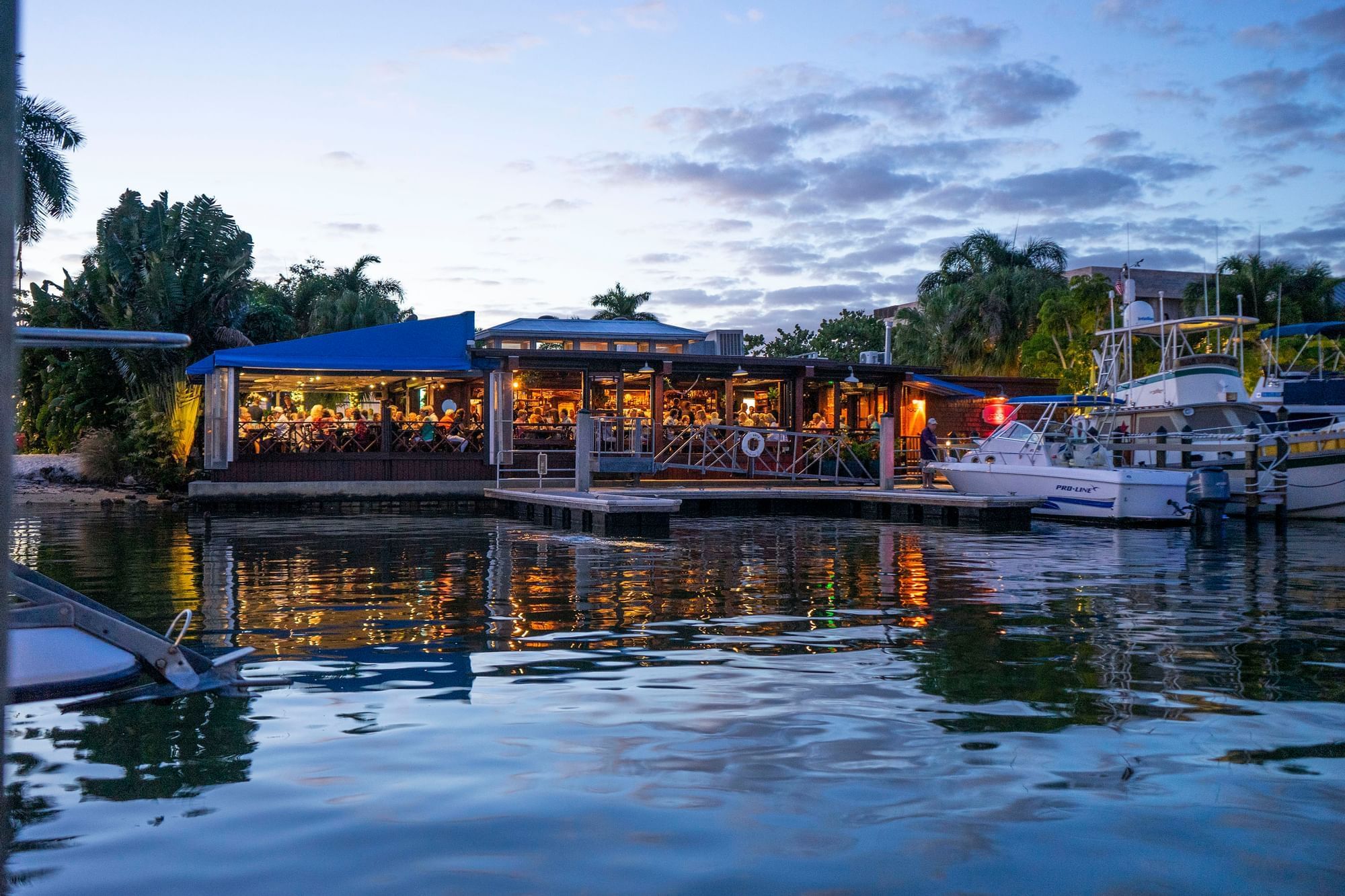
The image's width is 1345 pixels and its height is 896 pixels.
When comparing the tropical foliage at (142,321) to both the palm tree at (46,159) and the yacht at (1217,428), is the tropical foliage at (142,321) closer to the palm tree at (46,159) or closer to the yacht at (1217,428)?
the palm tree at (46,159)

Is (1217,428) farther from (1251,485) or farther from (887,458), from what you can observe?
(887,458)

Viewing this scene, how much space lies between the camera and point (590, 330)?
32.8 m

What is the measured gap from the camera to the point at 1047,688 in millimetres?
6719

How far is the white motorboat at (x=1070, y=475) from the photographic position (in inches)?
850

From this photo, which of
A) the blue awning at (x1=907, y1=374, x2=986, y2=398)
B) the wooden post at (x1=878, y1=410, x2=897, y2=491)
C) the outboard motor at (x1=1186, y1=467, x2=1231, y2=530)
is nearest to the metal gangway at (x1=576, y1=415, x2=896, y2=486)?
the wooden post at (x1=878, y1=410, x2=897, y2=491)

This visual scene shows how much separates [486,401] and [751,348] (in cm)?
3346

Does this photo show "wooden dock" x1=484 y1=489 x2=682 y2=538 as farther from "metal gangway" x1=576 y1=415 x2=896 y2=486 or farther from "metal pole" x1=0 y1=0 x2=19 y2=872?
"metal pole" x1=0 y1=0 x2=19 y2=872

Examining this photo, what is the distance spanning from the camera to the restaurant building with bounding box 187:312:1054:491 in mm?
25438

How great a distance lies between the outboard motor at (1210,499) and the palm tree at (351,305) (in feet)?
96.9

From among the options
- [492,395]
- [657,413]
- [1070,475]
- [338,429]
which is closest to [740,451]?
[657,413]

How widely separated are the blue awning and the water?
2022 cm

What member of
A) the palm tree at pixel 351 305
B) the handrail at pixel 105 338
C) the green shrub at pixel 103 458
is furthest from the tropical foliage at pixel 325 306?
the handrail at pixel 105 338

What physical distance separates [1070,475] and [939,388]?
947 cm

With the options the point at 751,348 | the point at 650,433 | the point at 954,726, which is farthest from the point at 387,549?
the point at 751,348
